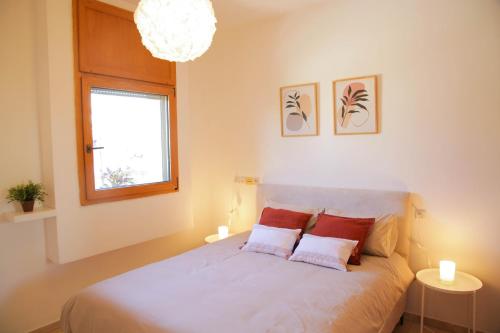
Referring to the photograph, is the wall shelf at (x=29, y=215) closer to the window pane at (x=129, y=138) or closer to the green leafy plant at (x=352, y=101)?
the window pane at (x=129, y=138)

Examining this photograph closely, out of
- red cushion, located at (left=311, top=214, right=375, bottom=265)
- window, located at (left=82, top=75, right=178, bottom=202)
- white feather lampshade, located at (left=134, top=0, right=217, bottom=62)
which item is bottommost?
red cushion, located at (left=311, top=214, right=375, bottom=265)

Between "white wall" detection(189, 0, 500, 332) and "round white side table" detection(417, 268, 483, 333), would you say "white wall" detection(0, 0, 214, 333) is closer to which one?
"white wall" detection(189, 0, 500, 332)

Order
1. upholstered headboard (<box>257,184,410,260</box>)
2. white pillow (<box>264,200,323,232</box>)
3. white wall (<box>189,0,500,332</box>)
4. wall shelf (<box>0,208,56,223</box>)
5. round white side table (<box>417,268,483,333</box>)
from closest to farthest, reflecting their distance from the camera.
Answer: round white side table (<box>417,268,483,333</box>) < wall shelf (<box>0,208,56,223</box>) < white wall (<box>189,0,500,332</box>) < upholstered headboard (<box>257,184,410,260</box>) < white pillow (<box>264,200,323,232</box>)

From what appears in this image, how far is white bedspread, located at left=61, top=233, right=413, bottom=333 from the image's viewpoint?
162cm

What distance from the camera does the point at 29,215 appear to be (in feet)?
7.52

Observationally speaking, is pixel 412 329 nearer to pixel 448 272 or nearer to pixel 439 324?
pixel 439 324

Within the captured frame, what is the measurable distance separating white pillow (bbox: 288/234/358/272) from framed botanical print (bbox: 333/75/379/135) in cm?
99

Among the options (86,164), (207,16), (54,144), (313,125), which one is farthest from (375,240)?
(54,144)

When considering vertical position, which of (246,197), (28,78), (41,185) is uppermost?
(28,78)

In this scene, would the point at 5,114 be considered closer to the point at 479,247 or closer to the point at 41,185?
the point at 41,185

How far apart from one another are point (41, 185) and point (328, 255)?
2.18m

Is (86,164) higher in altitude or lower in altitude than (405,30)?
lower

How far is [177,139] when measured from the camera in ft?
10.7

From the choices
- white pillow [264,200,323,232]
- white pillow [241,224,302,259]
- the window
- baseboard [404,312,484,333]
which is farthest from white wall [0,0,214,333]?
baseboard [404,312,484,333]
